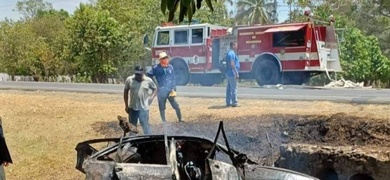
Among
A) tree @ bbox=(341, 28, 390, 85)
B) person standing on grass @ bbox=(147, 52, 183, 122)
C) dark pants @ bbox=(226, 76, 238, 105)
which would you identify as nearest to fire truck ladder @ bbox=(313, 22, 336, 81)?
tree @ bbox=(341, 28, 390, 85)

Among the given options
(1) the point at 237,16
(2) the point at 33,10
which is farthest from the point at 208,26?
(2) the point at 33,10

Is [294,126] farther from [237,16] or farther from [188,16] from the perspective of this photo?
[237,16]

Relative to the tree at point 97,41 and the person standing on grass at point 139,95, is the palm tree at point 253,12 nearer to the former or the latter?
the tree at point 97,41

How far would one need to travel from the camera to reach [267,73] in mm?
21469

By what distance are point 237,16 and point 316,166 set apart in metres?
45.3

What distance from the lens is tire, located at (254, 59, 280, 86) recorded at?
825 inches

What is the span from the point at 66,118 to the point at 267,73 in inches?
367

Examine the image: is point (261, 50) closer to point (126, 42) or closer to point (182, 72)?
point (182, 72)

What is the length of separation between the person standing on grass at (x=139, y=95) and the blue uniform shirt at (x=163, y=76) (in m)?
0.88

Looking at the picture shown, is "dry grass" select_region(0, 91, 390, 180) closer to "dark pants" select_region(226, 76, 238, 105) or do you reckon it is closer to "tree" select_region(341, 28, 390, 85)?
"dark pants" select_region(226, 76, 238, 105)

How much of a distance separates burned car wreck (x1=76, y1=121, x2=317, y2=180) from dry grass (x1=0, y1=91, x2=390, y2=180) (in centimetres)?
354

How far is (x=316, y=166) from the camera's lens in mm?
8062

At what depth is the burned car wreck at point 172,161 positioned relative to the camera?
529 cm

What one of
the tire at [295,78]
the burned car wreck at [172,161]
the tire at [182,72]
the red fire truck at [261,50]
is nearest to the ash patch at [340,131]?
the burned car wreck at [172,161]
